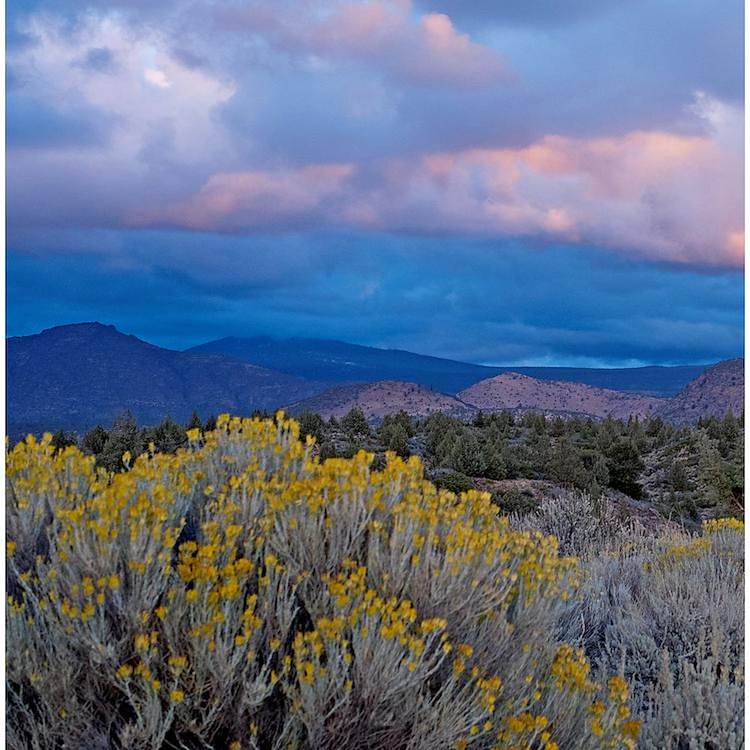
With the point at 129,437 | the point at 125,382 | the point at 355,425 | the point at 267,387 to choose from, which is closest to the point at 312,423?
the point at 355,425

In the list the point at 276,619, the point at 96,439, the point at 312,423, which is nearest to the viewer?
the point at 276,619

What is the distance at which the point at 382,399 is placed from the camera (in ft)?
152

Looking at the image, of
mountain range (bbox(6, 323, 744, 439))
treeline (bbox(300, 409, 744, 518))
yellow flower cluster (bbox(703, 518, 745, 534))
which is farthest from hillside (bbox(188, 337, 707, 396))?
yellow flower cluster (bbox(703, 518, 745, 534))

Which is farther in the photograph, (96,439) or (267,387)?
(267,387)

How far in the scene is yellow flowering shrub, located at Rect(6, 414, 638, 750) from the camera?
3.06 m

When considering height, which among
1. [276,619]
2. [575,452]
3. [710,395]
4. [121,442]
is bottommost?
[575,452]

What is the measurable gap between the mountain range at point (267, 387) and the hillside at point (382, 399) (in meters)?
0.06

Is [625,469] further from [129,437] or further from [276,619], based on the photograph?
[276,619]

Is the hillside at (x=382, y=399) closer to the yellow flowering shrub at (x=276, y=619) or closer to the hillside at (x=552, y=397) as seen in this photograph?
the hillside at (x=552, y=397)

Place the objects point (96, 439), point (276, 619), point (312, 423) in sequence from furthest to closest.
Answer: point (312, 423) → point (96, 439) → point (276, 619)

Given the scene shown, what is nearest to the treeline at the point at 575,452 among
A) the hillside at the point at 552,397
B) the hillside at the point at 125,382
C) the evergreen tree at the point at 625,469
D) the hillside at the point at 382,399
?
the evergreen tree at the point at 625,469

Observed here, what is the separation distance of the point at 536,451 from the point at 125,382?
55.7 meters

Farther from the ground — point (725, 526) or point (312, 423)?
point (312, 423)

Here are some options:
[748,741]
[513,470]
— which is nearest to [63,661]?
[748,741]
